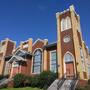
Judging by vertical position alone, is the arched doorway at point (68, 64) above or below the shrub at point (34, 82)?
above

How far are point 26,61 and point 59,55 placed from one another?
8.50 metres

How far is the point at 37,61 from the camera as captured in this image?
98.5ft

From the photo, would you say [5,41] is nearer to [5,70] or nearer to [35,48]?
[5,70]

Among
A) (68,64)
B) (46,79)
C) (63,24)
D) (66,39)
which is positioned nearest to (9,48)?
(63,24)

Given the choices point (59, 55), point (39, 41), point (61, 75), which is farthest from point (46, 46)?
point (61, 75)

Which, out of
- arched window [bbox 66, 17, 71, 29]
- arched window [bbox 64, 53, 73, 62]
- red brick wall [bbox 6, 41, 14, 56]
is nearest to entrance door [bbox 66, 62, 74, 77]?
arched window [bbox 64, 53, 73, 62]

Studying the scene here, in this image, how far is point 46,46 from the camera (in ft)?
95.8

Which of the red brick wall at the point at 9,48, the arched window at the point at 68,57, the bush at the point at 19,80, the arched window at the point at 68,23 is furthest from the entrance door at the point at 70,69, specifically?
the red brick wall at the point at 9,48

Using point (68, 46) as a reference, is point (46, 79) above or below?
below

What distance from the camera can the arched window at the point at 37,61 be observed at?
29.4m

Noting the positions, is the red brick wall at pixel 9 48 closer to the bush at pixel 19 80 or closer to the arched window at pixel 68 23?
the bush at pixel 19 80

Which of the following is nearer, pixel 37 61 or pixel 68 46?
pixel 68 46

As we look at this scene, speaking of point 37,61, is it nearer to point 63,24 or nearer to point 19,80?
point 19,80

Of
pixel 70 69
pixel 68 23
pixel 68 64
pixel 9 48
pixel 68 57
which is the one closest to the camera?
pixel 70 69
